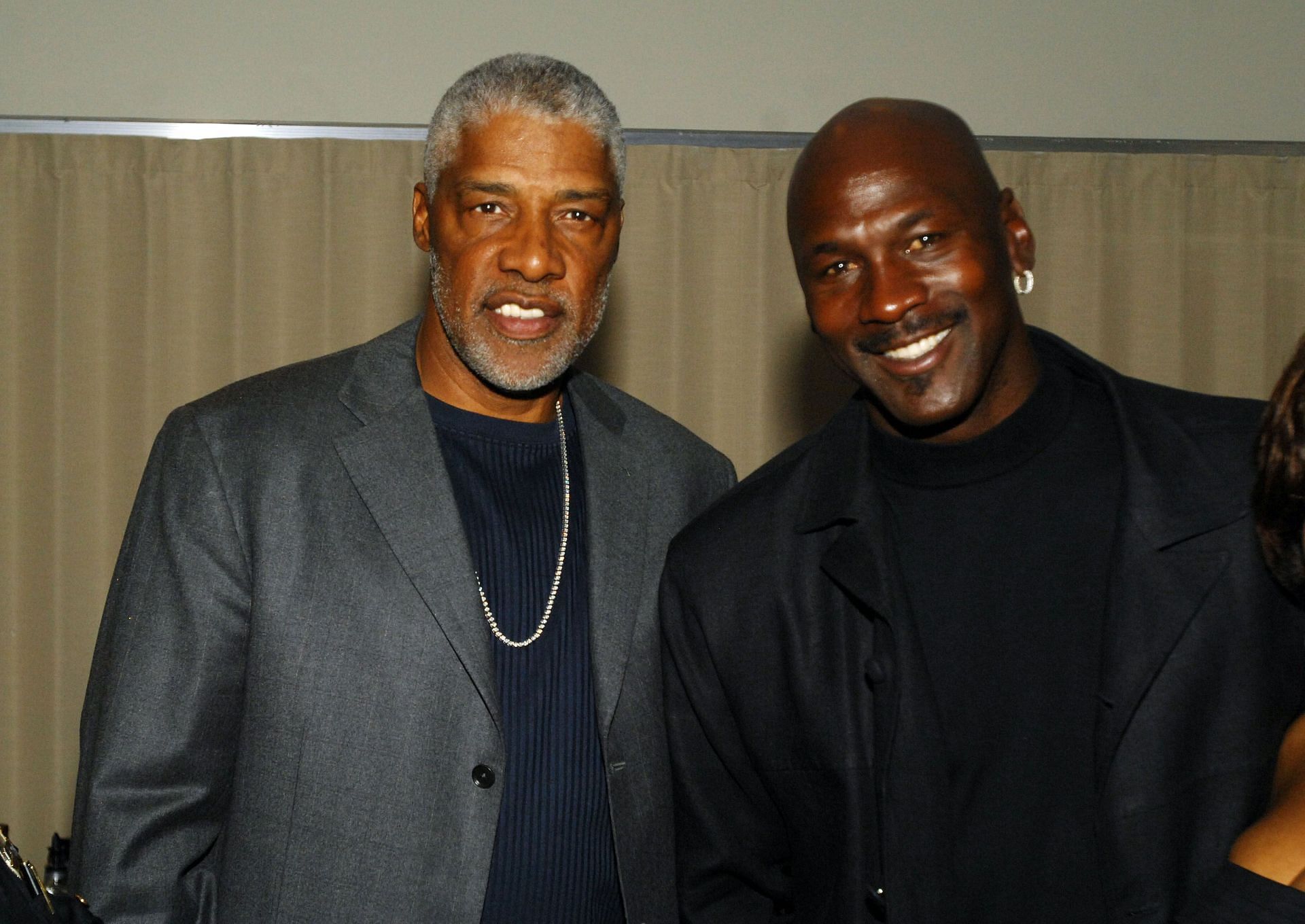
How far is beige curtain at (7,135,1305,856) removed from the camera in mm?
3295

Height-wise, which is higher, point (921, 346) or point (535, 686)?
point (921, 346)

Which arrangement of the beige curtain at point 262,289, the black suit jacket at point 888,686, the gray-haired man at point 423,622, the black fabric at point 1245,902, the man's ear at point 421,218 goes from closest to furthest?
1. the black fabric at point 1245,902
2. the black suit jacket at point 888,686
3. the gray-haired man at point 423,622
4. the man's ear at point 421,218
5. the beige curtain at point 262,289

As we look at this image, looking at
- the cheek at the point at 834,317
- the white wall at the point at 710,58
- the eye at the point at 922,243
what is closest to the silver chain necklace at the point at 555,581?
the cheek at the point at 834,317

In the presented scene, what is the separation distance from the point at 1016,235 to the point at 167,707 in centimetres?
130

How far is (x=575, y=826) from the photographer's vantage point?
1.72 metres

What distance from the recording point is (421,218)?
1.92m

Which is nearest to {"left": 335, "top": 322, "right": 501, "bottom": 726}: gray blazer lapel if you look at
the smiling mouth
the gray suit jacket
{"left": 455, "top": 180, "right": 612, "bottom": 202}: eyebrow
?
the gray suit jacket

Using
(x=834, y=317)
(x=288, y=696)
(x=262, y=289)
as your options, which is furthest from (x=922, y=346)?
(x=262, y=289)

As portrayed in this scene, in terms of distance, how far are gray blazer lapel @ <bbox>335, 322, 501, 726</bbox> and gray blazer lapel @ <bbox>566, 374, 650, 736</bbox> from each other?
168mm

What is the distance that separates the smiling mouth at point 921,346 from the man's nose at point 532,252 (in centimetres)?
49

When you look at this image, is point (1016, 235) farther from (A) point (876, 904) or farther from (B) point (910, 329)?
(A) point (876, 904)

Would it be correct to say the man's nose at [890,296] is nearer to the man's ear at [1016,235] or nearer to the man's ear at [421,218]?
the man's ear at [1016,235]

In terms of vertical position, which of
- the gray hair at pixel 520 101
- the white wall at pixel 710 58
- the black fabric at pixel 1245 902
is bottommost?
the black fabric at pixel 1245 902

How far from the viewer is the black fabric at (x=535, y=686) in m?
1.69
